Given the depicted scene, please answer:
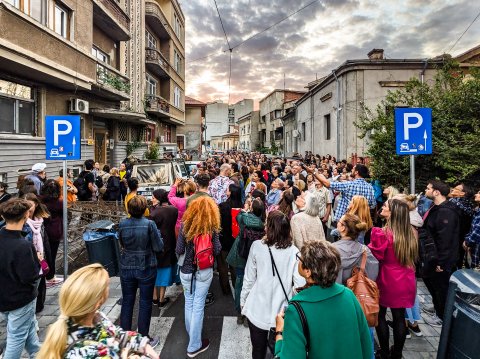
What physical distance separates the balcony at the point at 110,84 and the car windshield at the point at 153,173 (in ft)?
16.7

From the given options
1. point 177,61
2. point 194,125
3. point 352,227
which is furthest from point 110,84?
point 194,125

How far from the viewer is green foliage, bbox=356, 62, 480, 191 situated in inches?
296

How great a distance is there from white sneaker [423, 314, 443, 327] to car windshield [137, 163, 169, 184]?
7938mm

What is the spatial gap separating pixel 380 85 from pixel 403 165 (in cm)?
993

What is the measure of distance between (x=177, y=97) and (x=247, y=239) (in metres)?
28.0

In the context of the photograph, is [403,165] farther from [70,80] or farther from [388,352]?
[70,80]

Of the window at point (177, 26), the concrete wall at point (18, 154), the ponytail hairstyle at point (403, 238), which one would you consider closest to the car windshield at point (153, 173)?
the concrete wall at point (18, 154)

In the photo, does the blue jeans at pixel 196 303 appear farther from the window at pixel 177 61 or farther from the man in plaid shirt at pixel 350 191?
the window at pixel 177 61

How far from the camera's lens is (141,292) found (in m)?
3.80

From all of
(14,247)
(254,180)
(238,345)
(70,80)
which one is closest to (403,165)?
(254,180)

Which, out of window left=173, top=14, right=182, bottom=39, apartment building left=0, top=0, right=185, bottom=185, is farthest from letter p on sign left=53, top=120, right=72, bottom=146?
window left=173, top=14, right=182, bottom=39

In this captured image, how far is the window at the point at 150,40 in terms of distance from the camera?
22938mm

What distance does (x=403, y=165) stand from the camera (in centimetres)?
870

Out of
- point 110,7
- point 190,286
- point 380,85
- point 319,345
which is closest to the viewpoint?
point 319,345
